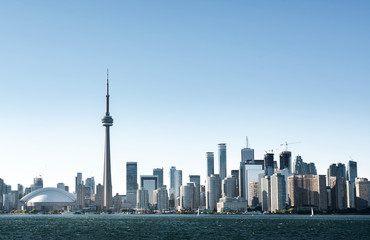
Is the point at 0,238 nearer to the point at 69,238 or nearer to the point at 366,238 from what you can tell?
the point at 69,238

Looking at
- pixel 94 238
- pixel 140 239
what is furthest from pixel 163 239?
pixel 94 238

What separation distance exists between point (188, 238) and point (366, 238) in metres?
38.9

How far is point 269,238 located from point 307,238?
8.47 metres

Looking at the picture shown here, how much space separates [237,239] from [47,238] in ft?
137

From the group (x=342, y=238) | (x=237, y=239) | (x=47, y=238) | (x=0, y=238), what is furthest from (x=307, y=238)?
(x=0, y=238)

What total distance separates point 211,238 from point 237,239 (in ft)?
20.5

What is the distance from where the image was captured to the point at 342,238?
122m

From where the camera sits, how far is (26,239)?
11912 cm

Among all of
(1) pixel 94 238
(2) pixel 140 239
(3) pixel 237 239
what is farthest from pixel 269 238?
(1) pixel 94 238

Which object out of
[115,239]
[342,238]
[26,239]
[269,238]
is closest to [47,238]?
[26,239]

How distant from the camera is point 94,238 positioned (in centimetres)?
12019

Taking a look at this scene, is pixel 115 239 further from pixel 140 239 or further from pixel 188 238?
pixel 188 238

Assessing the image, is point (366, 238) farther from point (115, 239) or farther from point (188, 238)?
point (115, 239)

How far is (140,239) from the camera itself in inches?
4619
